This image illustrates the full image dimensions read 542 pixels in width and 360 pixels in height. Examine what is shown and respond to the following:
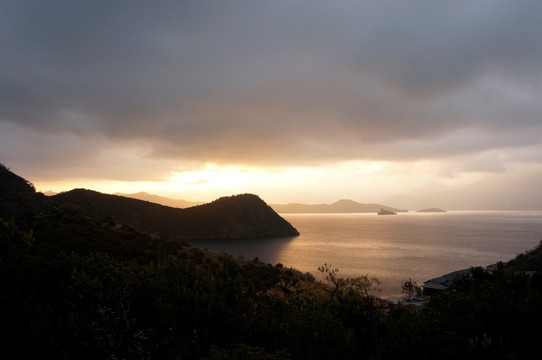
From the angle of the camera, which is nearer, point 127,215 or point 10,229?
point 10,229

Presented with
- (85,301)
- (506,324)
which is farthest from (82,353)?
(506,324)

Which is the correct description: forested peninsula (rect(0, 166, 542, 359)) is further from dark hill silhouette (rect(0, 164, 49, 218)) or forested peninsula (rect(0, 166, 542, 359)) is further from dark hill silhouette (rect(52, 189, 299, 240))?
dark hill silhouette (rect(52, 189, 299, 240))

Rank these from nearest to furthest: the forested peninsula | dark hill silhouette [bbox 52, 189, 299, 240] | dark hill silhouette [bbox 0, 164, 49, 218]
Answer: the forested peninsula < dark hill silhouette [bbox 0, 164, 49, 218] < dark hill silhouette [bbox 52, 189, 299, 240]

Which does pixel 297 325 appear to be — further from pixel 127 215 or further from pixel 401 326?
pixel 127 215

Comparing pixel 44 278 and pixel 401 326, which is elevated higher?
pixel 44 278

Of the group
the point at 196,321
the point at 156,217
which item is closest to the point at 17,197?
the point at 156,217

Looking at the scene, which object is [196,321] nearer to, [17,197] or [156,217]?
[17,197]

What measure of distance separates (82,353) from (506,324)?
1927cm

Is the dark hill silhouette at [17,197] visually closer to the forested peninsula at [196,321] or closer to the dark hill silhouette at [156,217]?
the dark hill silhouette at [156,217]

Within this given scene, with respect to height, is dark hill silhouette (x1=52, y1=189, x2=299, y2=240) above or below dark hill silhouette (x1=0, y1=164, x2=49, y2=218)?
below

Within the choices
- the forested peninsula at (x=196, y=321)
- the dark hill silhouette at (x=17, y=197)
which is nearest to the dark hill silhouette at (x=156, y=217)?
the dark hill silhouette at (x=17, y=197)

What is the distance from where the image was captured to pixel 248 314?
1653 centimetres

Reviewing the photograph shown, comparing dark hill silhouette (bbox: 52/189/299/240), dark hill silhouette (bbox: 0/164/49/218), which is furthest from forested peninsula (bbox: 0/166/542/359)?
dark hill silhouette (bbox: 52/189/299/240)

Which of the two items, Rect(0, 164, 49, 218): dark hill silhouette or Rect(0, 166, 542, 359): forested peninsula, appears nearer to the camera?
Rect(0, 166, 542, 359): forested peninsula
